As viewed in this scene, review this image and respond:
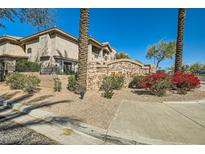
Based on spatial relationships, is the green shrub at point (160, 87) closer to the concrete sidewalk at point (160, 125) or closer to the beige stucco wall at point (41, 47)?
the concrete sidewalk at point (160, 125)

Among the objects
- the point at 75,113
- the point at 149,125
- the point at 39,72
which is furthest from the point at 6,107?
the point at 39,72

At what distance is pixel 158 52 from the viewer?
182 feet

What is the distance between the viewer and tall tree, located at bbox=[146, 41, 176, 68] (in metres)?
52.1

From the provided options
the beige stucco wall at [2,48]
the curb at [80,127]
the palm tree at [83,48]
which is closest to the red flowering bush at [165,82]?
the palm tree at [83,48]

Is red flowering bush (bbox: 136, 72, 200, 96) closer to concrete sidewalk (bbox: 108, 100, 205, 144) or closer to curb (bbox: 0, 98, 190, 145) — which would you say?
concrete sidewalk (bbox: 108, 100, 205, 144)

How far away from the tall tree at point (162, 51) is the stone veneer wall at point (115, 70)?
39.7 meters

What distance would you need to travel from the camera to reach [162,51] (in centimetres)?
5416

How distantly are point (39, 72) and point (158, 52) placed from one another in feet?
144

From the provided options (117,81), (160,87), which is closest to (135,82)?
(117,81)

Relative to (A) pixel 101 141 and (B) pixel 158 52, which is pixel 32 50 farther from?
(B) pixel 158 52

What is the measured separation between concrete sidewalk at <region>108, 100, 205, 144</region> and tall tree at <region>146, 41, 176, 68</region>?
48171 millimetres

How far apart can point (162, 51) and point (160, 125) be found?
5296 cm

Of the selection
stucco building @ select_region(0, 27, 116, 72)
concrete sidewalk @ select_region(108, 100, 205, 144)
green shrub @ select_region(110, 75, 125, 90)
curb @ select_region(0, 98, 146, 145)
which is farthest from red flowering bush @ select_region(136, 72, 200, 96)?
stucco building @ select_region(0, 27, 116, 72)
